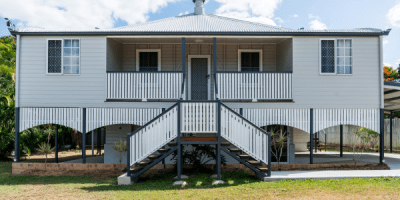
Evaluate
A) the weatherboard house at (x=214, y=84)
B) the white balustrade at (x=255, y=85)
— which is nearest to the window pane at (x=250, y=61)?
the weatherboard house at (x=214, y=84)

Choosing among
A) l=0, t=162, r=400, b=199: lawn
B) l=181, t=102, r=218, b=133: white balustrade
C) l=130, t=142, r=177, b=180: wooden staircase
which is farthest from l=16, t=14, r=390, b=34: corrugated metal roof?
l=0, t=162, r=400, b=199: lawn

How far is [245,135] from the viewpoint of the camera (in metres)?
9.52

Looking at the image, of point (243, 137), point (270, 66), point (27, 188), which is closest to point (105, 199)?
point (27, 188)

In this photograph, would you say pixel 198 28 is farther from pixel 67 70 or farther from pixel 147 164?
pixel 147 164

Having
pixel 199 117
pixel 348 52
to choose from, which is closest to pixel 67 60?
pixel 199 117

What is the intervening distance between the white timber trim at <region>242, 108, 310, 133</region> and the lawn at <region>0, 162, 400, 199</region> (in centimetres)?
227

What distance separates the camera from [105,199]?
7.61m

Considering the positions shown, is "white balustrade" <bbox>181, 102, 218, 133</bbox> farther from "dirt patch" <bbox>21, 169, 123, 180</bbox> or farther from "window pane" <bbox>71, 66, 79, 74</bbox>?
"window pane" <bbox>71, 66, 79, 74</bbox>

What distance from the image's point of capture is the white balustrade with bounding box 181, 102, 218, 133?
9.57m

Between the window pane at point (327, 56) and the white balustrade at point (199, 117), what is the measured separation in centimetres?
508

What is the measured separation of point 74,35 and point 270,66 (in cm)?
837

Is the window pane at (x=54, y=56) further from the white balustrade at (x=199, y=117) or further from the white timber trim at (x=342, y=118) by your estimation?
the white timber trim at (x=342, y=118)

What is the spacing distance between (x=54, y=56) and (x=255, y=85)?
775 centimetres

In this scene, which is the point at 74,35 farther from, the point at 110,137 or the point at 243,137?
the point at 243,137
